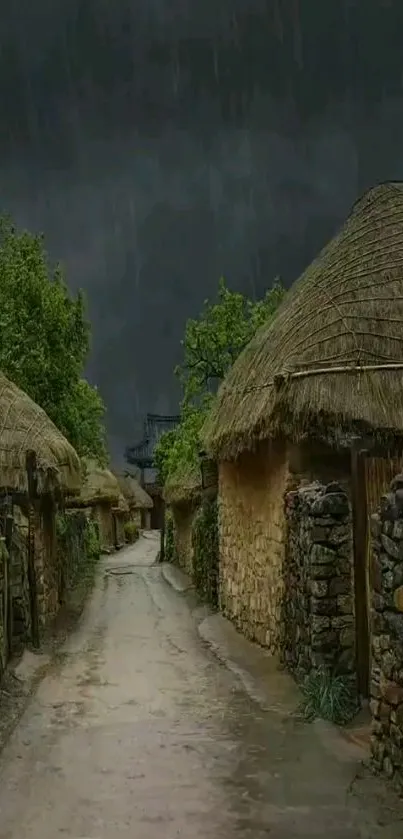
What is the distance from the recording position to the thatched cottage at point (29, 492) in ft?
39.6

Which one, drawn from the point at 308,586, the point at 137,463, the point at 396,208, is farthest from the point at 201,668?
the point at 137,463

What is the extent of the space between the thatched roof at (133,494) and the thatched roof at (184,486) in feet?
74.7

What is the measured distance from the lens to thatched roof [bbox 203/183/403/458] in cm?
969

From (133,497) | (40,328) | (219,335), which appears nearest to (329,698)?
(40,328)

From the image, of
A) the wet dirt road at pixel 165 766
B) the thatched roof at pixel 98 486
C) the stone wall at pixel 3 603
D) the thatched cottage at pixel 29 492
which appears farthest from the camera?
the thatched roof at pixel 98 486

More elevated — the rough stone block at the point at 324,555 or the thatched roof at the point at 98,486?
the thatched roof at the point at 98,486

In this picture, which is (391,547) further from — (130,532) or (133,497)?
(133,497)

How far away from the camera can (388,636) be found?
20.4ft

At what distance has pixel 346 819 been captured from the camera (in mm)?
5551

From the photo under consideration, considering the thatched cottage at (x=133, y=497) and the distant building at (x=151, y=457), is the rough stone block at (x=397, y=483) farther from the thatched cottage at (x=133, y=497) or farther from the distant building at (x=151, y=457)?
the distant building at (x=151, y=457)

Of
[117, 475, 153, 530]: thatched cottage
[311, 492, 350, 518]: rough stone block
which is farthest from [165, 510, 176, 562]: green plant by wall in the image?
[311, 492, 350, 518]: rough stone block

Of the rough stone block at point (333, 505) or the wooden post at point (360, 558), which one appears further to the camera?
the rough stone block at point (333, 505)

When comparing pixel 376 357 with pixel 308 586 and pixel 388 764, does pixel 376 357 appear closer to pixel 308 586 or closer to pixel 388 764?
pixel 308 586

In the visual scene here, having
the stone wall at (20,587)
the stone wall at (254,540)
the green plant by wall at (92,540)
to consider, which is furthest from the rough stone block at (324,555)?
the green plant by wall at (92,540)
